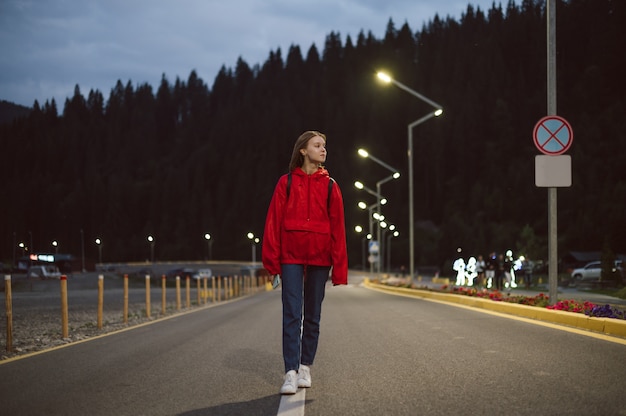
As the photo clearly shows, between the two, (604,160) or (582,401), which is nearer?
(582,401)

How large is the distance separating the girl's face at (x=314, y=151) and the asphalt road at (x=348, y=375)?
1.81 meters

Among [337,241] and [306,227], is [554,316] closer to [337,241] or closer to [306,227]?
[337,241]

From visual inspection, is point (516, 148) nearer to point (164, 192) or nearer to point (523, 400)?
point (164, 192)

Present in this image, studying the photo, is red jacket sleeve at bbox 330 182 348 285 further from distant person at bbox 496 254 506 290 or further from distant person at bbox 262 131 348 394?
distant person at bbox 496 254 506 290

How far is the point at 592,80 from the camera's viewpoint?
492 feet

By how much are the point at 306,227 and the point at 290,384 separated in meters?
1.19

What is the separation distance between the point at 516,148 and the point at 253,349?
15239 cm

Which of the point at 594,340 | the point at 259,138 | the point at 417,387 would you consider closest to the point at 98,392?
the point at 417,387

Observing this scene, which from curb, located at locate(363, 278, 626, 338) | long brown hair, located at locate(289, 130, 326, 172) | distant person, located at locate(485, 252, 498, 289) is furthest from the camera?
distant person, located at locate(485, 252, 498, 289)

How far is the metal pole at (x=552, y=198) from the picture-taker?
42.4 ft

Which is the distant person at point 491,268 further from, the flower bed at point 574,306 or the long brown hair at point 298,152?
the long brown hair at point 298,152

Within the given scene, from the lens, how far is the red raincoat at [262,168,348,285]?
18.7 feet

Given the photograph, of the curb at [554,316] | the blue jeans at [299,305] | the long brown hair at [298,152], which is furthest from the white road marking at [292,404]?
the curb at [554,316]

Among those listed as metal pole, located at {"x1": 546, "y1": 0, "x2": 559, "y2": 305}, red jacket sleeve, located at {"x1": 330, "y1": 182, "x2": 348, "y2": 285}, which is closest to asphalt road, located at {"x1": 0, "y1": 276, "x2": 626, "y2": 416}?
red jacket sleeve, located at {"x1": 330, "y1": 182, "x2": 348, "y2": 285}
